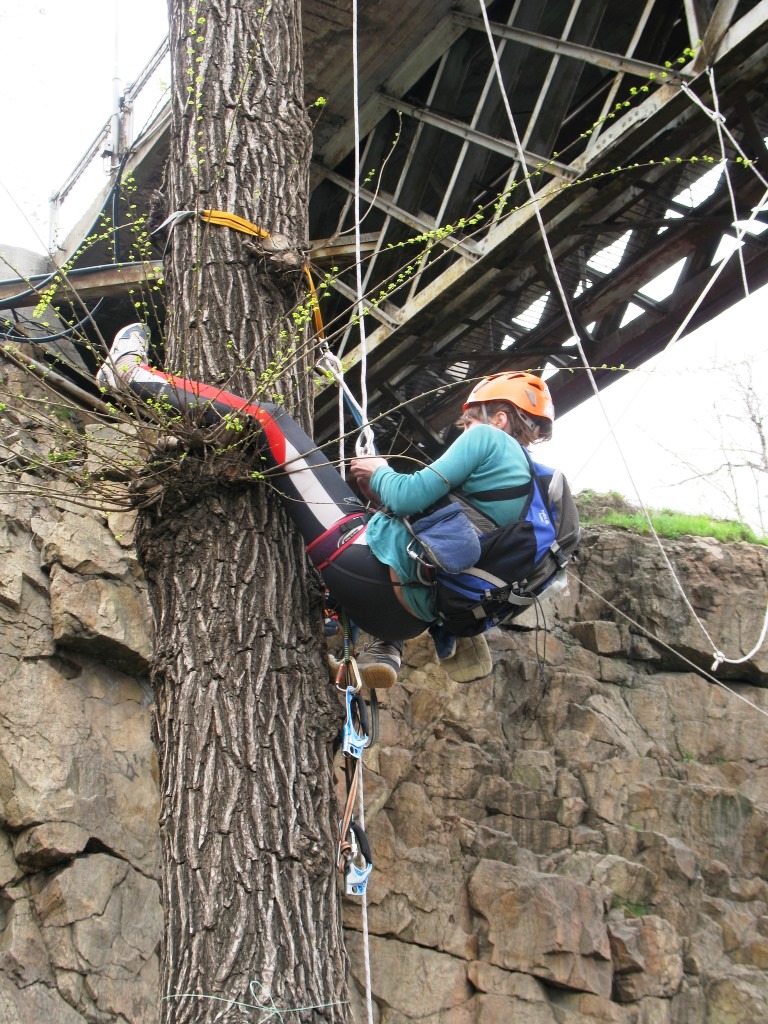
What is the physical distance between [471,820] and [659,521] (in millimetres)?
3563

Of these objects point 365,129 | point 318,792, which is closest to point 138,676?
point 318,792

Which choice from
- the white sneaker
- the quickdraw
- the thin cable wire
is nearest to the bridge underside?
the thin cable wire

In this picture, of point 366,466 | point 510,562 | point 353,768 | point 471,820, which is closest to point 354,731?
point 353,768

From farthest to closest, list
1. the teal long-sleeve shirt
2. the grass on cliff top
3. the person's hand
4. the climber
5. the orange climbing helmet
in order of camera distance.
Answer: the grass on cliff top → the orange climbing helmet → the person's hand → the teal long-sleeve shirt → the climber

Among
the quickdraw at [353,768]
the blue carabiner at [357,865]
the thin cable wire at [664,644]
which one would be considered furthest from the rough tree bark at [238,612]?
the thin cable wire at [664,644]

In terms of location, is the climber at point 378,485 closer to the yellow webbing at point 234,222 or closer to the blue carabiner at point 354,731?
the blue carabiner at point 354,731

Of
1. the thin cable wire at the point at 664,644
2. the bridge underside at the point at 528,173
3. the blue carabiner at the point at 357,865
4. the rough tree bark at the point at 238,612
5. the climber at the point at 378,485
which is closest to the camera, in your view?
the rough tree bark at the point at 238,612

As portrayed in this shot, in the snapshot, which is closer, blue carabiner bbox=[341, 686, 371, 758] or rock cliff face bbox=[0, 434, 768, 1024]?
blue carabiner bbox=[341, 686, 371, 758]

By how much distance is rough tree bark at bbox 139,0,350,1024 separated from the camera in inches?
113

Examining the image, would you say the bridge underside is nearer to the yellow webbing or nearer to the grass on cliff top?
the grass on cliff top

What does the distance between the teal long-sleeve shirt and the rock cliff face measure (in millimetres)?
3241

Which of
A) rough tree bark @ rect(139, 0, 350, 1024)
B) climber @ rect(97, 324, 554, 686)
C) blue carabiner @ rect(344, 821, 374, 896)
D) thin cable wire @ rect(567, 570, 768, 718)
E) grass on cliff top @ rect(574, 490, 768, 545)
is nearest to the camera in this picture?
rough tree bark @ rect(139, 0, 350, 1024)

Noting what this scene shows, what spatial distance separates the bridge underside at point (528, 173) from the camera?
6.88 meters

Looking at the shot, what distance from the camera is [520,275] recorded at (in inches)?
322
